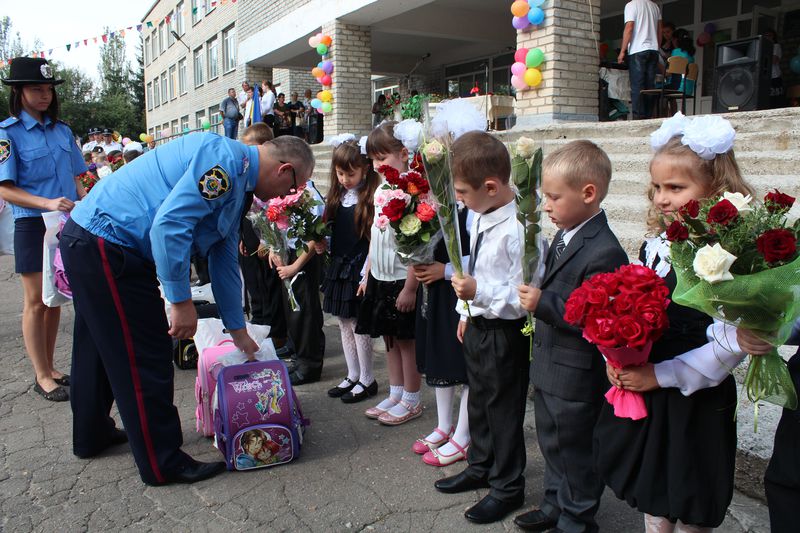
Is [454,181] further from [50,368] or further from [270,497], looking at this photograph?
[50,368]

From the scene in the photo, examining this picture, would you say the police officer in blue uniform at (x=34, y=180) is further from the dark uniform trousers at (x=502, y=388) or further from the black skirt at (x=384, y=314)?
the dark uniform trousers at (x=502, y=388)

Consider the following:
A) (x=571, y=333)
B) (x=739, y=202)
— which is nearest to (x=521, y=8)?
(x=571, y=333)

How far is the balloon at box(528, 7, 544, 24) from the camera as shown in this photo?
802cm

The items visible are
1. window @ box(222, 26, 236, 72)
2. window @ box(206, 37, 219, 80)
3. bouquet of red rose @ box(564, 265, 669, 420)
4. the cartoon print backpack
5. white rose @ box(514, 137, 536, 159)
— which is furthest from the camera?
window @ box(206, 37, 219, 80)

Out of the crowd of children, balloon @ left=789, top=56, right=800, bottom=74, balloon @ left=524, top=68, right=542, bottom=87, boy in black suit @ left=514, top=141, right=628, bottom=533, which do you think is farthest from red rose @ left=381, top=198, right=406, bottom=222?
balloon @ left=789, top=56, right=800, bottom=74

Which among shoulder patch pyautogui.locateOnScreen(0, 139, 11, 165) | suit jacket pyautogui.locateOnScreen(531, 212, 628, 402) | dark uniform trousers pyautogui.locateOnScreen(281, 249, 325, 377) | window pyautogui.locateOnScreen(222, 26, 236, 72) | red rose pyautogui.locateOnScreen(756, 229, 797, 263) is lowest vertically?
dark uniform trousers pyautogui.locateOnScreen(281, 249, 325, 377)

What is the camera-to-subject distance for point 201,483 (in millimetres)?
3086

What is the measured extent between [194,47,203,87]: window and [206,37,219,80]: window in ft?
5.16

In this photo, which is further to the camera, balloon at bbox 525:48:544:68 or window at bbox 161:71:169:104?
window at bbox 161:71:169:104

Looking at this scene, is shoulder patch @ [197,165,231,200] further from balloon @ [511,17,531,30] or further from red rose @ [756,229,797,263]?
balloon @ [511,17,531,30]

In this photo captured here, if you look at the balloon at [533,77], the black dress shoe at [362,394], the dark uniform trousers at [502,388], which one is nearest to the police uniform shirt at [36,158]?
the black dress shoe at [362,394]

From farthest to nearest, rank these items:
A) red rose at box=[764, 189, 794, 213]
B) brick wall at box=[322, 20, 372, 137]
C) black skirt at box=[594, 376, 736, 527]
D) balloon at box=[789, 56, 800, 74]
Answer: brick wall at box=[322, 20, 372, 137], balloon at box=[789, 56, 800, 74], black skirt at box=[594, 376, 736, 527], red rose at box=[764, 189, 794, 213]

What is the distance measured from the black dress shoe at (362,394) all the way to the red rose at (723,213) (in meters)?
3.00

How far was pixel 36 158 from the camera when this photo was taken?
4195 millimetres
